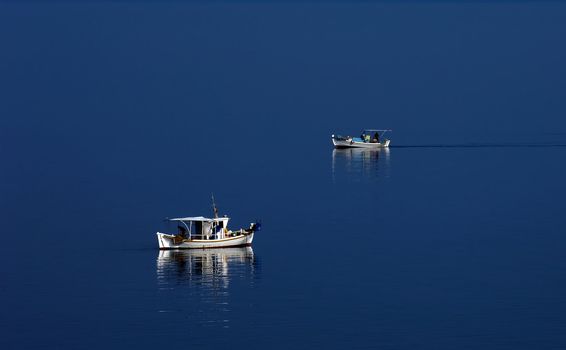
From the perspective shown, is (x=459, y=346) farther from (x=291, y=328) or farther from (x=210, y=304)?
(x=210, y=304)

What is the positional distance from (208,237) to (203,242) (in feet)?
2.69

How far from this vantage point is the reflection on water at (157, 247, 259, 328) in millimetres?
74688

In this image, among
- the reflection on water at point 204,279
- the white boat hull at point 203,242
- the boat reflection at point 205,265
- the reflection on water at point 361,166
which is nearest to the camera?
the reflection on water at point 204,279

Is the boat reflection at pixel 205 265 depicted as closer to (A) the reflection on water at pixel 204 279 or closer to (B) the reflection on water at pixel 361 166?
(A) the reflection on water at pixel 204 279

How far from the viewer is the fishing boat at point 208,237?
93.6 meters

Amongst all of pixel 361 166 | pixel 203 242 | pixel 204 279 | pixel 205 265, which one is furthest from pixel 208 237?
A: pixel 361 166

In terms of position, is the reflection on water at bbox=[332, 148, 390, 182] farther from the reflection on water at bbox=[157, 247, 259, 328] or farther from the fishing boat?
the reflection on water at bbox=[157, 247, 259, 328]

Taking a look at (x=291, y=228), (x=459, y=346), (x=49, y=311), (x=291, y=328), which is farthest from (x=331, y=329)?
(x=291, y=228)

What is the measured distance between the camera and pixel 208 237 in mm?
94312

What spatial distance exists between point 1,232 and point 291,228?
23.3 m

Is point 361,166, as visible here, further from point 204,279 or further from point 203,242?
point 204,279

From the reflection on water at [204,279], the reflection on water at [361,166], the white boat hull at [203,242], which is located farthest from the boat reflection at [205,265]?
the reflection on water at [361,166]

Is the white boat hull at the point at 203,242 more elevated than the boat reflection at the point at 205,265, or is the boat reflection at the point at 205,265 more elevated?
the white boat hull at the point at 203,242

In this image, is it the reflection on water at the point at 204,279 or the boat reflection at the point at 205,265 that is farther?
the boat reflection at the point at 205,265
